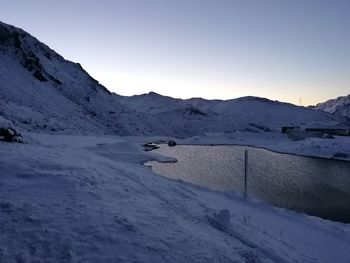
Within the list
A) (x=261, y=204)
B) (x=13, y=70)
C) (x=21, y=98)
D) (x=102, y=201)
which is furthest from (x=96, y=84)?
(x=102, y=201)

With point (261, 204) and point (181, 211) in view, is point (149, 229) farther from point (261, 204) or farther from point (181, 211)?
point (261, 204)

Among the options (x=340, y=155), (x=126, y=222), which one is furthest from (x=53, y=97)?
(x=126, y=222)

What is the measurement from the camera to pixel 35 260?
24.3 feet

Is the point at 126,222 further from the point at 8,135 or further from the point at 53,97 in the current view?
the point at 53,97

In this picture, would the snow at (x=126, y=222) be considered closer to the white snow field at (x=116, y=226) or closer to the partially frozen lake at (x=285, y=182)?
the white snow field at (x=116, y=226)

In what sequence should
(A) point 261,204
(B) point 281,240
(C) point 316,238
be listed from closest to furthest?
(B) point 281,240
(C) point 316,238
(A) point 261,204

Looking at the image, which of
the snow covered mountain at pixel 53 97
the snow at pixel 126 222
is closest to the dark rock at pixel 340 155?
the snow covered mountain at pixel 53 97

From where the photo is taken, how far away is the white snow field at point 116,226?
8.07 meters

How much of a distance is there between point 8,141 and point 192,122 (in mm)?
126235

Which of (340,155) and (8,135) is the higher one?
(8,135)

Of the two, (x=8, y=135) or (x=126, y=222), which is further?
(x=8, y=135)

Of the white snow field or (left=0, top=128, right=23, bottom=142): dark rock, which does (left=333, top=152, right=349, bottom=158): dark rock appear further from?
(left=0, top=128, right=23, bottom=142): dark rock

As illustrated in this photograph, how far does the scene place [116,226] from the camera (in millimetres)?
9141

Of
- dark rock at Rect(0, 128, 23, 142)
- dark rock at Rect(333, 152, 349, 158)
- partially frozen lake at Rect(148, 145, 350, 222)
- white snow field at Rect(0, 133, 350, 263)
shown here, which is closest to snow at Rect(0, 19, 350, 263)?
white snow field at Rect(0, 133, 350, 263)
